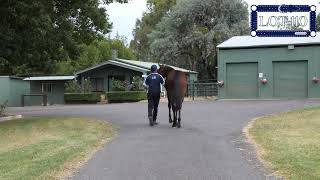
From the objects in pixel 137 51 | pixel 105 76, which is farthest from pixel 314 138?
pixel 137 51

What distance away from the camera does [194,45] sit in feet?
197

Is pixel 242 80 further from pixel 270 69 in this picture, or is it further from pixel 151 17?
pixel 151 17

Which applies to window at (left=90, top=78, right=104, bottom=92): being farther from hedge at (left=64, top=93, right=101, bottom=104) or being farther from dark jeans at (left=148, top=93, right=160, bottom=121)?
dark jeans at (left=148, top=93, right=160, bottom=121)

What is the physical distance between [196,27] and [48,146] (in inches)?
1907

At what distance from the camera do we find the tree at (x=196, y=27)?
5897 centimetres

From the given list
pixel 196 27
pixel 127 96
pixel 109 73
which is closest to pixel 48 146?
pixel 127 96

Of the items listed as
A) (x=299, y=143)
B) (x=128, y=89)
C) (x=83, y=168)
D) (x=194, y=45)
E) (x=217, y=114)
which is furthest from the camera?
Answer: (x=194, y=45)

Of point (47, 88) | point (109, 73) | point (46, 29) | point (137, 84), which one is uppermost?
point (46, 29)

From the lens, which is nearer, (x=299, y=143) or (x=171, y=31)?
(x=299, y=143)

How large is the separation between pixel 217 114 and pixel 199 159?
10.9 meters

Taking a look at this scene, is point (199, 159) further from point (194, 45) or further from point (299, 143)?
point (194, 45)

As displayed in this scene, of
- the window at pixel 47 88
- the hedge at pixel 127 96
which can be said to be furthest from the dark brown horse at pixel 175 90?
the window at pixel 47 88
